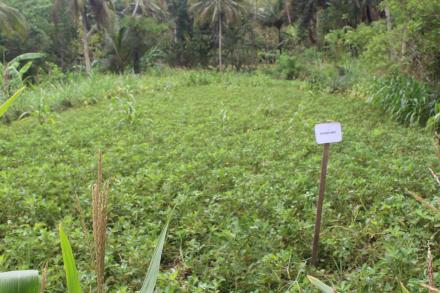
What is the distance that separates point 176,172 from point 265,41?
83.2 feet

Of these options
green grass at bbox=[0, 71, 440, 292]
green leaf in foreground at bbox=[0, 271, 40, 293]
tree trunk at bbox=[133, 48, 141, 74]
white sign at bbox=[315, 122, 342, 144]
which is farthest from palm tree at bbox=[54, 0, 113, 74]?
green leaf in foreground at bbox=[0, 271, 40, 293]

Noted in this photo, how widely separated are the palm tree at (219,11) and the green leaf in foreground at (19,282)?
22.9 meters

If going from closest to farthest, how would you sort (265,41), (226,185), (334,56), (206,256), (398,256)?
(398,256)
(206,256)
(226,185)
(334,56)
(265,41)

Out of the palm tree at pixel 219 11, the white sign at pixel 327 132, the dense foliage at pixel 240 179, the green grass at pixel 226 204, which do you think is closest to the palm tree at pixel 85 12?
the palm tree at pixel 219 11

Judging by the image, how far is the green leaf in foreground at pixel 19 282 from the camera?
107 cm

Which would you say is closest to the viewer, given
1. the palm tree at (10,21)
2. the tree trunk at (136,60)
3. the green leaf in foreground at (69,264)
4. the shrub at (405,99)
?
the green leaf in foreground at (69,264)

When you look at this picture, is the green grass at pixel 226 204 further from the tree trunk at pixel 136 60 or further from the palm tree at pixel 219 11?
the palm tree at pixel 219 11

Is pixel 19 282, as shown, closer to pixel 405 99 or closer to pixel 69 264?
pixel 69 264

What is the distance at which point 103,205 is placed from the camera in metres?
0.92

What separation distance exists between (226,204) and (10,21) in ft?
46.0

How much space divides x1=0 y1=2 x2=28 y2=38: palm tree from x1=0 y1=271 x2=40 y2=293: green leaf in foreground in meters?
15.1

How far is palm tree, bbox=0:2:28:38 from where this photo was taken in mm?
13812

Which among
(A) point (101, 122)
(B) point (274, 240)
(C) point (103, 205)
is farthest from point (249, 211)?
(A) point (101, 122)

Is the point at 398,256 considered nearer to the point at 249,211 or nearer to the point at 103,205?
the point at 249,211
